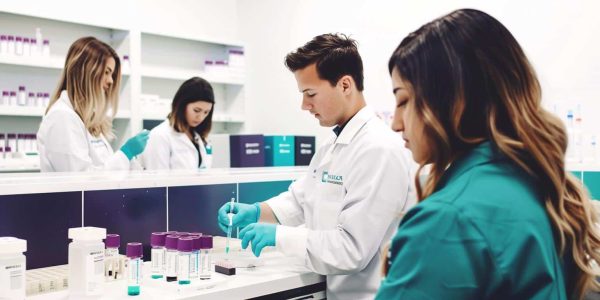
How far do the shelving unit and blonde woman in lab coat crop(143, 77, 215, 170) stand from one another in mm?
1120

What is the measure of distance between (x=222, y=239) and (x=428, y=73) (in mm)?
1360

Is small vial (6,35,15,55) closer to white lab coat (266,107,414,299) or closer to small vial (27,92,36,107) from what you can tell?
small vial (27,92,36,107)

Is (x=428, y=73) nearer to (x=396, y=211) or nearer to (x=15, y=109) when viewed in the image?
(x=396, y=211)

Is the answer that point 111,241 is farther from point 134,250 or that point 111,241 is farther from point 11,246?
point 11,246

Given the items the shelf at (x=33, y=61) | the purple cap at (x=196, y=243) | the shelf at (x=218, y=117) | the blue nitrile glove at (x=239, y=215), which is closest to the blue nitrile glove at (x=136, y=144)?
the blue nitrile glove at (x=239, y=215)

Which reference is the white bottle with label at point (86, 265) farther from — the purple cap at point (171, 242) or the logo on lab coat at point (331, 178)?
the logo on lab coat at point (331, 178)

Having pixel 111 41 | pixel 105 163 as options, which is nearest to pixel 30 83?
pixel 111 41

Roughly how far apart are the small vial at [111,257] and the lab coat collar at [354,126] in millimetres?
733

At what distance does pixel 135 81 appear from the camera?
4.72 meters

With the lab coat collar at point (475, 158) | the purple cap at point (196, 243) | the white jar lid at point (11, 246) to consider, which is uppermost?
the lab coat collar at point (475, 158)

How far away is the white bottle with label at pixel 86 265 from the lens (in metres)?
1.34

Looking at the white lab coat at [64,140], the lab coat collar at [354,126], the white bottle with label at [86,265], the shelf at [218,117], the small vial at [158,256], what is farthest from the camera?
the shelf at [218,117]

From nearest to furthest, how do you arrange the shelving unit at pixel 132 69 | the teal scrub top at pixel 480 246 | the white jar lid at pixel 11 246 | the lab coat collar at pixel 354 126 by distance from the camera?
the teal scrub top at pixel 480 246, the white jar lid at pixel 11 246, the lab coat collar at pixel 354 126, the shelving unit at pixel 132 69

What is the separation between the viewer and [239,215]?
1.93 meters
